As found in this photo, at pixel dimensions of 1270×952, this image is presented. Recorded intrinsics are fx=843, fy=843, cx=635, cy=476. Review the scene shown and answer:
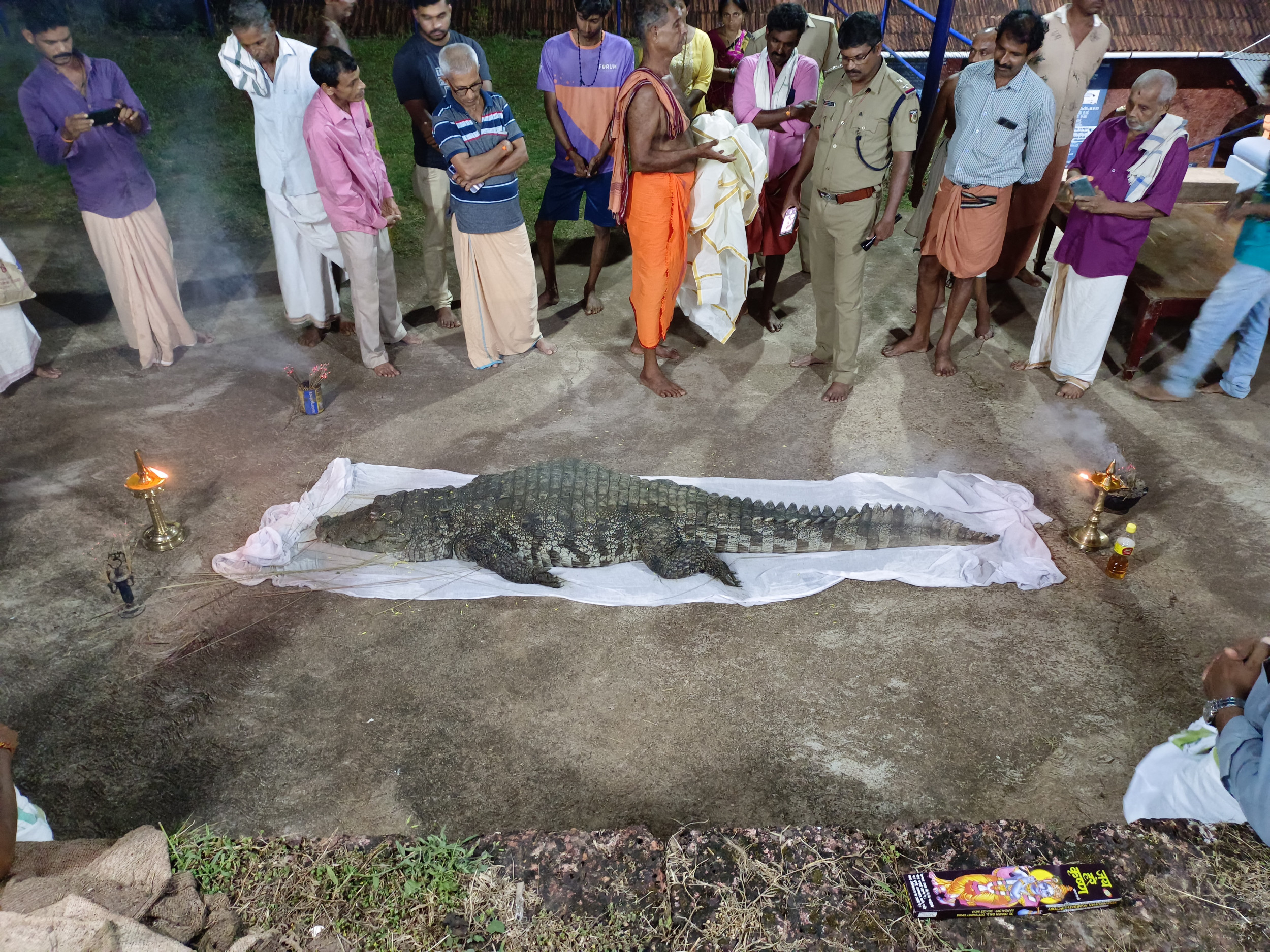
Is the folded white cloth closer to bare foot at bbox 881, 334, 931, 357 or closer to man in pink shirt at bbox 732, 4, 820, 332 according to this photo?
bare foot at bbox 881, 334, 931, 357

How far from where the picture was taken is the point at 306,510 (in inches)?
180

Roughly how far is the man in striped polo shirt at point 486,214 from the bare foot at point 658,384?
83 cm

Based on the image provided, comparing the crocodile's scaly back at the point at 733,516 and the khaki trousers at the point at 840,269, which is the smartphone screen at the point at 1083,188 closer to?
the khaki trousers at the point at 840,269

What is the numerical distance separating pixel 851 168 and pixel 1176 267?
2.74 meters

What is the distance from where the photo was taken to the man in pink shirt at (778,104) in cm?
562

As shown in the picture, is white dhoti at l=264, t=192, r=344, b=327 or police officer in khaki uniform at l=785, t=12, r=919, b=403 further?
white dhoti at l=264, t=192, r=344, b=327

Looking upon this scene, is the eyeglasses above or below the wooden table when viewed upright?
Answer: above

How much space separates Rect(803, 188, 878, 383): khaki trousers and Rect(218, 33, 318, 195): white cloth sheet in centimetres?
339

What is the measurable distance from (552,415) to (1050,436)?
125 inches

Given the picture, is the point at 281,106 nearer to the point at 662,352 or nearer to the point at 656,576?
the point at 662,352

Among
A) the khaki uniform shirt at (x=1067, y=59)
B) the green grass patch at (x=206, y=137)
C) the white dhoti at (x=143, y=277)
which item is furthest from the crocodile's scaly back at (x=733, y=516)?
the green grass patch at (x=206, y=137)

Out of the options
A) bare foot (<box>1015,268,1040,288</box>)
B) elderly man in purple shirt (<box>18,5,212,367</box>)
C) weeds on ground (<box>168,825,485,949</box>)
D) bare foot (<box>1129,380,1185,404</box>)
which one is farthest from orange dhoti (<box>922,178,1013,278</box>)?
elderly man in purple shirt (<box>18,5,212,367</box>)

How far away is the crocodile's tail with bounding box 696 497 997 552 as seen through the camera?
4.29 m

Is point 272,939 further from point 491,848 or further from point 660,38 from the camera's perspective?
point 660,38
